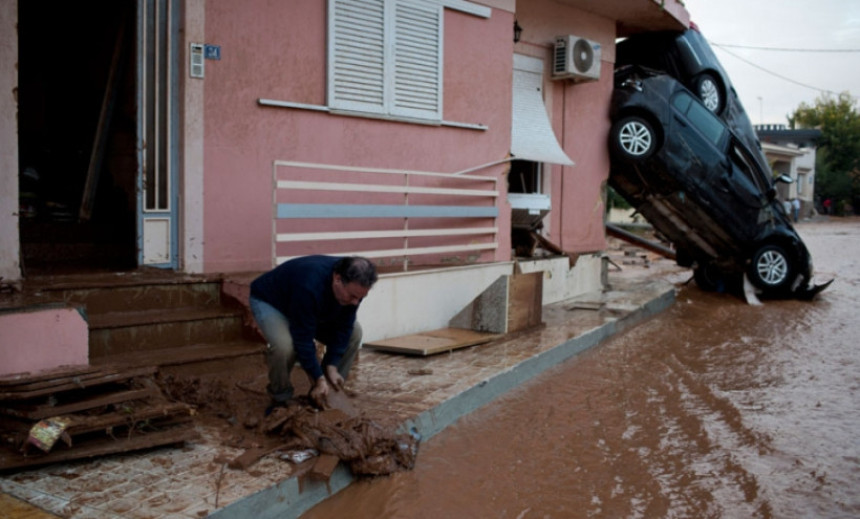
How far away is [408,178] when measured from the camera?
25.2ft

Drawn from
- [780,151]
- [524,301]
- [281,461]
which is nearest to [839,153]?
[780,151]

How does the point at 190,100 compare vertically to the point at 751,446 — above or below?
above

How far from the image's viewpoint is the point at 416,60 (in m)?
8.30

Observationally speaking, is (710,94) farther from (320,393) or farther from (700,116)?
(320,393)

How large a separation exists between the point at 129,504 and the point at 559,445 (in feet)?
9.41

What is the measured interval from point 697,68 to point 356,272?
1044 cm

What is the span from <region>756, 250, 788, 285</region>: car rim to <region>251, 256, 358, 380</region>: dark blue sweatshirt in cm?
971

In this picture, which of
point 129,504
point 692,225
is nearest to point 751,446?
point 129,504

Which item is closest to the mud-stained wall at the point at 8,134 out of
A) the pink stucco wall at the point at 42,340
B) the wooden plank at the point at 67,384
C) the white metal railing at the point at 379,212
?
the pink stucco wall at the point at 42,340

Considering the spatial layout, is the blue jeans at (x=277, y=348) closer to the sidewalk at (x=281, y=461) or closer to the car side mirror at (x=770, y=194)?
the sidewalk at (x=281, y=461)

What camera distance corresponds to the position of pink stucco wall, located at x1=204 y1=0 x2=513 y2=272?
6.58 meters

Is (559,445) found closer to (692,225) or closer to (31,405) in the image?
(31,405)

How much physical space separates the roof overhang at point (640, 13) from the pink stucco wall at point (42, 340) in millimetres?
9088

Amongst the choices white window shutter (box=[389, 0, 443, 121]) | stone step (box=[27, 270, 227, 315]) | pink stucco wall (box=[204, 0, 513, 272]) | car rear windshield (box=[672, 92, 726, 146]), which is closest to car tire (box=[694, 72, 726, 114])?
car rear windshield (box=[672, 92, 726, 146])
